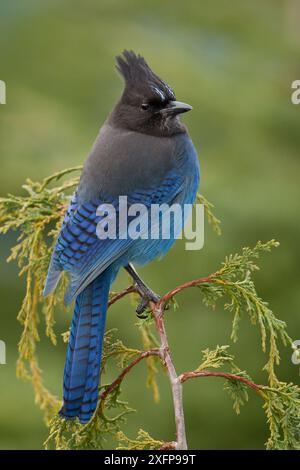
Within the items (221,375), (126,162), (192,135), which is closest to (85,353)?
(221,375)

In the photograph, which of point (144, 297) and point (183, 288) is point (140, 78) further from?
point (183, 288)

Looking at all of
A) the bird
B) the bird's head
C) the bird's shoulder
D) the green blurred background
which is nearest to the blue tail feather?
the bird

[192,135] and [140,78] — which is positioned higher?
[192,135]

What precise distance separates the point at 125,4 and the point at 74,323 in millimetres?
7462

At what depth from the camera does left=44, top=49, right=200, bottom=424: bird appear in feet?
10.2

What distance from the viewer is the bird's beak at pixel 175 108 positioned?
3684 mm

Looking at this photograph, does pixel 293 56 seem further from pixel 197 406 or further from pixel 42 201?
pixel 42 201

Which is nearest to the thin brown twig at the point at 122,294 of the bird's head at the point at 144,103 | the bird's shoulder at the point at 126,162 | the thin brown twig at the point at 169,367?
the thin brown twig at the point at 169,367

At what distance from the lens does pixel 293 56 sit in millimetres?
7996

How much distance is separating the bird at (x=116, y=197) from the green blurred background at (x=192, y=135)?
1.44 meters

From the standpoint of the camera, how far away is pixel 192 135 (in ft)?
21.9

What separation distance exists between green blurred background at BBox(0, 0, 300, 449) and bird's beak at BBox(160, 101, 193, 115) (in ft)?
4.98

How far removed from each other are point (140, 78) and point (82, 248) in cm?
72
